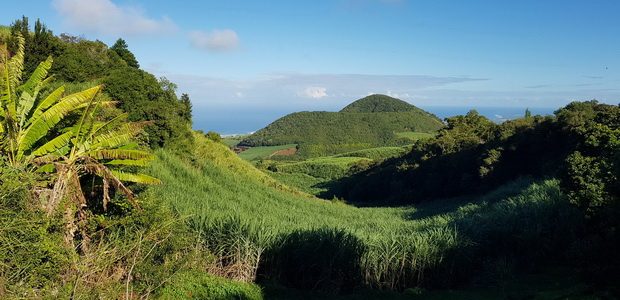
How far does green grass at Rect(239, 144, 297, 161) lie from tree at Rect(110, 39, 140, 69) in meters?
68.3

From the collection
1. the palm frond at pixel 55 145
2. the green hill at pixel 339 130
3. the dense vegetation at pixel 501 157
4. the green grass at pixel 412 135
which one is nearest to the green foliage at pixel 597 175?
the dense vegetation at pixel 501 157

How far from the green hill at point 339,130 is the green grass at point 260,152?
4.55 meters

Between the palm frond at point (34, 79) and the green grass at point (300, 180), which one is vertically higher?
the palm frond at point (34, 79)

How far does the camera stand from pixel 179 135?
2144cm

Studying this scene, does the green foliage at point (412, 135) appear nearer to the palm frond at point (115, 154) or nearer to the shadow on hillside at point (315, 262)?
the shadow on hillside at point (315, 262)

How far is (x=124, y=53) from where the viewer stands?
3519 centimetres

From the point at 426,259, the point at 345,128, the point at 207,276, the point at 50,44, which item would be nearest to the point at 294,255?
the point at 207,276

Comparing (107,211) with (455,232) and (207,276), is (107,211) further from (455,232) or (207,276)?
(455,232)

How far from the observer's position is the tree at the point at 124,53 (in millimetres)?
34906

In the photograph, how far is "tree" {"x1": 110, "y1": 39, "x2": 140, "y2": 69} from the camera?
34906mm

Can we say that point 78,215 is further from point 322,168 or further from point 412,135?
point 412,135

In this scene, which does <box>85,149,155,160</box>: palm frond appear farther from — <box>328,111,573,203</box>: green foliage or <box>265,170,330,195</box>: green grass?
<box>265,170,330,195</box>: green grass

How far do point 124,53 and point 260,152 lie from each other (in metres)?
81.3

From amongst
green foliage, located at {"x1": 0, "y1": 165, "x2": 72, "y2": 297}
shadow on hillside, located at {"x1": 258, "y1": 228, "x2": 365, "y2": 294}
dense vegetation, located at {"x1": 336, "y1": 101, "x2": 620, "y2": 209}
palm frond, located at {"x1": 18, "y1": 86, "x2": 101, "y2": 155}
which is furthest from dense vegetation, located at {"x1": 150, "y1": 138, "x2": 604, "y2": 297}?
green foliage, located at {"x1": 0, "y1": 165, "x2": 72, "y2": 297}
